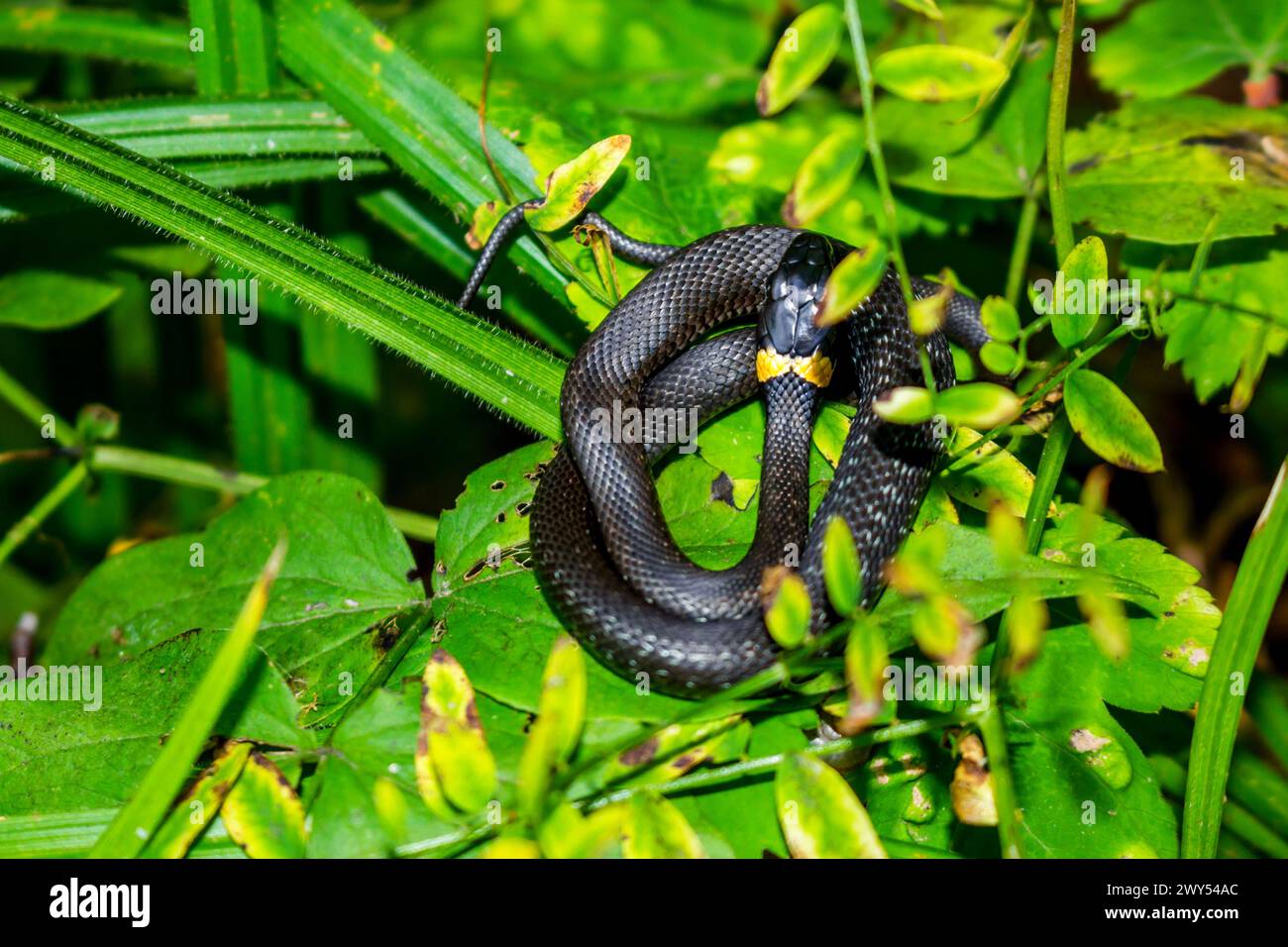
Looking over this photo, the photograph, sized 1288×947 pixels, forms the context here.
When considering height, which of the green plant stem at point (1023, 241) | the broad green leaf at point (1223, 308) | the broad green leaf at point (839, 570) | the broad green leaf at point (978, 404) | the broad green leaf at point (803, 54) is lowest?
the broad green leaf at point (839, 570)

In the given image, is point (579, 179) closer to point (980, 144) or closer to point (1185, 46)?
point (980, 144)

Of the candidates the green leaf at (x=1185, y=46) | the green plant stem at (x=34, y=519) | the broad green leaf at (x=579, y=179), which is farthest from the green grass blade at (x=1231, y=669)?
the green plant stem at (x=34, y=519)

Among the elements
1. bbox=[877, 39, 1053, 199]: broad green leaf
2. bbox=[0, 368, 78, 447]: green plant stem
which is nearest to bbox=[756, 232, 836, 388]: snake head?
bbox=[877, 39, 1053, 199]: broad green leaf

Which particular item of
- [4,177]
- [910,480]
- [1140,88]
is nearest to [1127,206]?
[1140,88]

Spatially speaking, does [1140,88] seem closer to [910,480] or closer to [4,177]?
[910,480]

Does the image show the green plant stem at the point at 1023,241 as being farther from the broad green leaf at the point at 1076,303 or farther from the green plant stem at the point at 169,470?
the green plant stem at the point at 169,470

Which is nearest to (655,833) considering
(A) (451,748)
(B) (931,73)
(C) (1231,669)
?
(A) (451,748)

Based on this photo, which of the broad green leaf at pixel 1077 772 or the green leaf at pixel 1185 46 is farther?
the green leaf at pixel 1185 46
